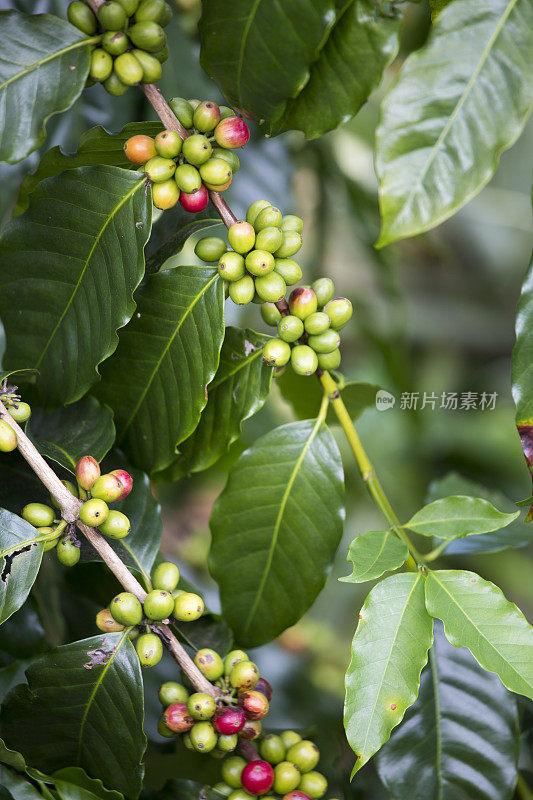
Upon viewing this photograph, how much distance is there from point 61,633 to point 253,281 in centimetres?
47

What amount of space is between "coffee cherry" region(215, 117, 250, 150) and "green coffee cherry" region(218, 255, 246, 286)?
0.09 m

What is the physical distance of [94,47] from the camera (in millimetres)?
591

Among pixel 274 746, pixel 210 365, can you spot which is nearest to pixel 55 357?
pixel 210 365

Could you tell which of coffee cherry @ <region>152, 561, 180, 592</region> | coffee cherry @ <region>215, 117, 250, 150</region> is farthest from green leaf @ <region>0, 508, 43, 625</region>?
coffee cherry @ <region>215, 117, 250, 150</region>

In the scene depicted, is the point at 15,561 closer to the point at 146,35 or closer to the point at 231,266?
the point at 231,266

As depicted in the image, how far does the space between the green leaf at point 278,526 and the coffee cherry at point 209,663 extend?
96mm

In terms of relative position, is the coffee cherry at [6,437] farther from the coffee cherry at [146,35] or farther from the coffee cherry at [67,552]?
the coffee cherry at [146,35]

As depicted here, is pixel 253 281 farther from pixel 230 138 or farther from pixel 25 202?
pixel 25 202

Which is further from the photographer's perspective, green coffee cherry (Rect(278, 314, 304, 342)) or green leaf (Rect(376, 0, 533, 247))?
A: green coffee cherry (Rect(278, 314, 304, 342))

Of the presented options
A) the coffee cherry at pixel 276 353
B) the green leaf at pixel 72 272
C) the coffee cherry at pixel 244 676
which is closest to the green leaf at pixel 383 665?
the coffee cherry at pixel 244 676

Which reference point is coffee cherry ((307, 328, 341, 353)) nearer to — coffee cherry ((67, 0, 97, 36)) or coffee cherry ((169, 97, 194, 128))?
coffee cherry ((169, 97, 194, 128))

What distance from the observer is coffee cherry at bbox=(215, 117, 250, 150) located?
572 millimetres

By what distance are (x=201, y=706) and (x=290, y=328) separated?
1.06 ft

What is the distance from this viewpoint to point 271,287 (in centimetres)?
60
